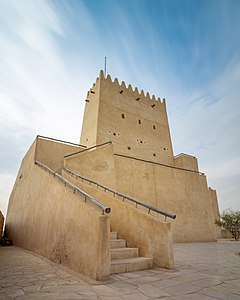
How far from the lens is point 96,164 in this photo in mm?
9125

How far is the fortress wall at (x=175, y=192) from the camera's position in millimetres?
10672

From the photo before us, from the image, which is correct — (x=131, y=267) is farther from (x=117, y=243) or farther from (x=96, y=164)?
(x=96, y=164)

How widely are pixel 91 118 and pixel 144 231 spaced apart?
13.4m

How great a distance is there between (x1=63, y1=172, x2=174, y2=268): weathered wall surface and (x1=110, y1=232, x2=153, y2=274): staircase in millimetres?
207

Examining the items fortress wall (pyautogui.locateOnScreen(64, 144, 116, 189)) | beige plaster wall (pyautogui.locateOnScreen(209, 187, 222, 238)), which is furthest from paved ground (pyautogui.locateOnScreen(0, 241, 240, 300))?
beige plaster wall (pyautogui.locateOnScreen(209, 187, 222, 238))

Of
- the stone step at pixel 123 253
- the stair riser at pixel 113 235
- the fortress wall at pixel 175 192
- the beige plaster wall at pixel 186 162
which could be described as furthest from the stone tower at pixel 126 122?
the stone step at pixel 123 253

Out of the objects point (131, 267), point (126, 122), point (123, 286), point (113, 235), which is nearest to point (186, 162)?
point (126, 122)

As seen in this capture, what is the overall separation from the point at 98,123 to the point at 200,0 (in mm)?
10000

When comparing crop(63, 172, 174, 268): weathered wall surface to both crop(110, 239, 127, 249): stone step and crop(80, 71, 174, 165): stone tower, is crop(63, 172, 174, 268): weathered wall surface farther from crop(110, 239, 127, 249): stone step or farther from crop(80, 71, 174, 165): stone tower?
crop(80, 71, 174, 165): stone tower

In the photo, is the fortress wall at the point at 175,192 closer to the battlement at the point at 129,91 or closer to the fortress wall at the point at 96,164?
the fortress wall at the point at 96,164

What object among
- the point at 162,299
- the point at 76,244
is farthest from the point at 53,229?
the point at 162,299

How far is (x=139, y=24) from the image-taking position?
9.76 m

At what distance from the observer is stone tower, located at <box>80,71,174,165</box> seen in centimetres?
1546

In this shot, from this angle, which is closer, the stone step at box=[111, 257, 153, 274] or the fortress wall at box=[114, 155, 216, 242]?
the stone step at box=[111, 257, 153, 274]
